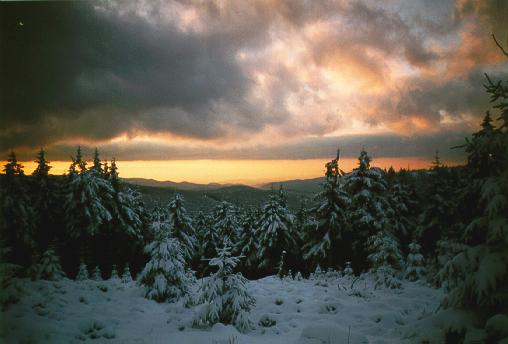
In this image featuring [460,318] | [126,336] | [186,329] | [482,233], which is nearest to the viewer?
[460,318]

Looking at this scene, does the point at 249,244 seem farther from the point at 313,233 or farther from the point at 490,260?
the point at 490,260

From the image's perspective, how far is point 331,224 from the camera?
69.5ft

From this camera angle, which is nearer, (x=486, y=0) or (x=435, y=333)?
(x=435, y=333)

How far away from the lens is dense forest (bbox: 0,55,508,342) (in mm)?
5512

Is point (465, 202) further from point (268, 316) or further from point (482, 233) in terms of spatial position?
point (268, 316)

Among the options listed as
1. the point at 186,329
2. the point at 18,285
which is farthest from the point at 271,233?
the point at 18,285

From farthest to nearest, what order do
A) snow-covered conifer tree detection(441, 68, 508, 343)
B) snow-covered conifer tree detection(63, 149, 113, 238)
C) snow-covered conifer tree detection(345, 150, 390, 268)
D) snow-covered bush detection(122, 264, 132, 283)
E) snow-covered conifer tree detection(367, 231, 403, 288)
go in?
snow-covered conifer tree detection(63, 149, 113, 238) < snow-covered conifer tree detection(345, 150, 390, 268) < snow-covered bush detection(122, 264, 132, 283) < snow-covered conifer tree detection(367, 231, 403, 288) < snow-covered conifer tree detection(441, 68, 508, 343)

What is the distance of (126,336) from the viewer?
8.18m

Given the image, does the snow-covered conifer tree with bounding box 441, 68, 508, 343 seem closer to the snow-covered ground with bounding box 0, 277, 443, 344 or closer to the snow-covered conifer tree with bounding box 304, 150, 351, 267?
the snow-covered ground with bounding box 0, 277, 443, 344

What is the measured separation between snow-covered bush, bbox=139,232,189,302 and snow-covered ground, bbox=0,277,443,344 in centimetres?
50

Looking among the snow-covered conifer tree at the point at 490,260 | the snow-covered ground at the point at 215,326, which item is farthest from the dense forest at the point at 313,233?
the snow-covered ground at the point at 215,326

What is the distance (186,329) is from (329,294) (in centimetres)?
665

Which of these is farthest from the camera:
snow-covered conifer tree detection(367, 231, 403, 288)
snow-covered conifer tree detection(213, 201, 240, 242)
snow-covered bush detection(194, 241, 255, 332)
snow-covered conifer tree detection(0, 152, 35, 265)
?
snow-covered conifer tree detection(213, 201, 240, 242)

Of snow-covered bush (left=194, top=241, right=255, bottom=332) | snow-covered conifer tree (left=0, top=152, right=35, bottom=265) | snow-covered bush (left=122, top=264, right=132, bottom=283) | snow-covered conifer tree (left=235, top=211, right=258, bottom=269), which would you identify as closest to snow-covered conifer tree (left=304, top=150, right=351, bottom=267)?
snow-covered conifer tree (left=235, top=211, right=258, bottom=269)
